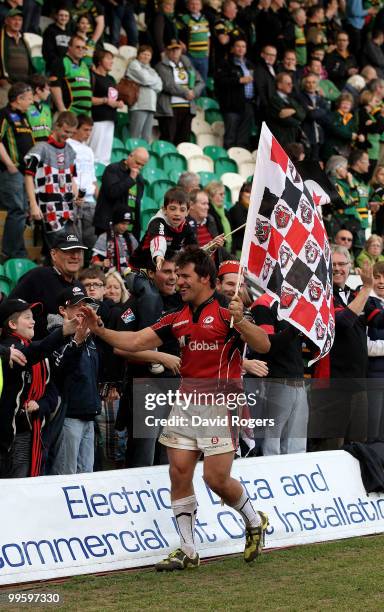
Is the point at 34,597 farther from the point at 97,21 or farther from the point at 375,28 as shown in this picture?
the point at 375,28

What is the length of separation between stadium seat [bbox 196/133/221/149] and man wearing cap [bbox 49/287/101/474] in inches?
402

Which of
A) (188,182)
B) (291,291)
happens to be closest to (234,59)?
(188,182)

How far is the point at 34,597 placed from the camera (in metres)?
6.62

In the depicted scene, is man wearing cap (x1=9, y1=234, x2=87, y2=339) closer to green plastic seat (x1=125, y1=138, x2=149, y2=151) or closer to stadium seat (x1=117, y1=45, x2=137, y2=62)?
green plastic seat (x1=125, y1=138, x2=149, y2=151)

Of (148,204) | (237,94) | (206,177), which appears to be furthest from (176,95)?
(148,204)

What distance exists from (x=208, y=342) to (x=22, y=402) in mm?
1404

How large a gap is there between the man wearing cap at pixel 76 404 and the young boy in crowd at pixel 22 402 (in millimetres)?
233

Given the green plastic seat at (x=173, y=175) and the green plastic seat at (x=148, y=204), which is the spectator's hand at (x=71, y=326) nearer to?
the green plastic seat at (x=148, y=204)

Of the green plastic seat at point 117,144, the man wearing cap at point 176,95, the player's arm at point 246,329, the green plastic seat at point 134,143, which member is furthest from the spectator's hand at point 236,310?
the man wearing cap at point 176,95

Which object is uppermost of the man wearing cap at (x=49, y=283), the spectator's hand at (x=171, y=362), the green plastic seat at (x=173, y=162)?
the man wearing cap at (x=49, y=283)

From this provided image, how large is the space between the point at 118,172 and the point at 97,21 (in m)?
5.01

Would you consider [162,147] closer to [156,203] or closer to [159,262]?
[156,203]

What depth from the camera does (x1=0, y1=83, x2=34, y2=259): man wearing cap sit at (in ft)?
40.3

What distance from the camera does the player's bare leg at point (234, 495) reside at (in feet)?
24.5
